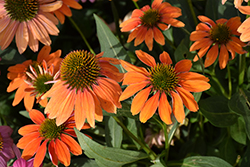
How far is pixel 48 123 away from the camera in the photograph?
2.52 ft

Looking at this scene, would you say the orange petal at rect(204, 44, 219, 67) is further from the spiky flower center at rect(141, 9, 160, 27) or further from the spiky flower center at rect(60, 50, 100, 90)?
the spiky flower center at rect(60, 50, 100, 90)

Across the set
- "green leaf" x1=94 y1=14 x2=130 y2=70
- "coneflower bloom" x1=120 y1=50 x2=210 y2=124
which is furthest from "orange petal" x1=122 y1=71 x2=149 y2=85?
"green leaf" x1=94 y1=14 x2=130 y2=70

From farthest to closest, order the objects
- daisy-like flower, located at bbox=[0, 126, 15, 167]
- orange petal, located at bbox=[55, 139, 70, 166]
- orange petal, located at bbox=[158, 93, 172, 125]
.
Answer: daisy-like flower, located at bbox=[0, 126, 15, 167]
orange petal, located at bbox=[55, 139, 70, 166]
orange petal, located at bbox=[158, 93, 172, 125]

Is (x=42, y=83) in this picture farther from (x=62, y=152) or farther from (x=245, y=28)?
(x=245, y=28)

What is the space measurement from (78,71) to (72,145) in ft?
0.77

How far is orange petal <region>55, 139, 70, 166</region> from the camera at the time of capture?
2.24 feet

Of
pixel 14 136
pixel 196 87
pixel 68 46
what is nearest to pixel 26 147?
pixel 14 136

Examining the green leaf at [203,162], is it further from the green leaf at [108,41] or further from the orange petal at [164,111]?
the green leaf at [108,41]

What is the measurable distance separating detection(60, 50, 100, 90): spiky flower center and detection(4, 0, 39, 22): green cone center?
0.32 metres

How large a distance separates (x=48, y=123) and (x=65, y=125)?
0.17 feet

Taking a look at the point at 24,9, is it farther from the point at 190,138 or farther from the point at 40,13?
the point at 190,138

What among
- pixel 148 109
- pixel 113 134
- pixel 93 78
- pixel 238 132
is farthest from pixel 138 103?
pixel 238 132

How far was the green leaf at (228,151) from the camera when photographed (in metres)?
0.88

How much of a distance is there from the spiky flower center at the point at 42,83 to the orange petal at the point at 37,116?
0.24 ft
